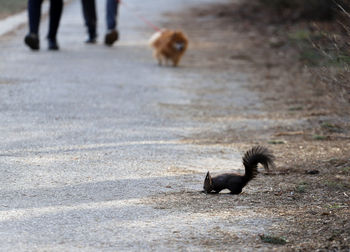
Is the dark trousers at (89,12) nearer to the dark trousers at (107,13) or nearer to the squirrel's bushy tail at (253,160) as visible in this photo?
the dark trousers at (107,13)

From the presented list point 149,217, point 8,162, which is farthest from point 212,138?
point 149,217

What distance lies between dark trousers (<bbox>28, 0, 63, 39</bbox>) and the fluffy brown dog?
1735 millimetres

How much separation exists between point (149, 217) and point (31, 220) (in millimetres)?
700

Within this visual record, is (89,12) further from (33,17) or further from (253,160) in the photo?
(253,160)

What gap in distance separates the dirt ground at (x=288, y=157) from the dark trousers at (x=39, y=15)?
8.05 ft

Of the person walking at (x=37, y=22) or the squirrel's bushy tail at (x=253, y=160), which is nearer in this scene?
the squirrel's bushy tail at (x=253, y=160)

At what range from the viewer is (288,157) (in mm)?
6258

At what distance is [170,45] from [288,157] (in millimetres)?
5263

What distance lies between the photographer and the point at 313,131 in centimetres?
736

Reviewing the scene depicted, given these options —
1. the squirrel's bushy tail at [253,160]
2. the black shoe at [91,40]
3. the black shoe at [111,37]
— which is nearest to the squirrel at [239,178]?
the squirrel's bushy tail at [253,160]

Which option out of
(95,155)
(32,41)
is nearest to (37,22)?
(32,41)

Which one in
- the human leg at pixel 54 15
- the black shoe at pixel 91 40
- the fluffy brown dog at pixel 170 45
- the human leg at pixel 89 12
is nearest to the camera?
the fluffy brown dog at pixel 170 45

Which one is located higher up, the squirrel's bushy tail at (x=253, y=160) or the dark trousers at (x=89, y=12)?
the squirrel's bushy tail at (x=253, y=160)

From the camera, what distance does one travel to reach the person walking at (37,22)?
37.6 ft
